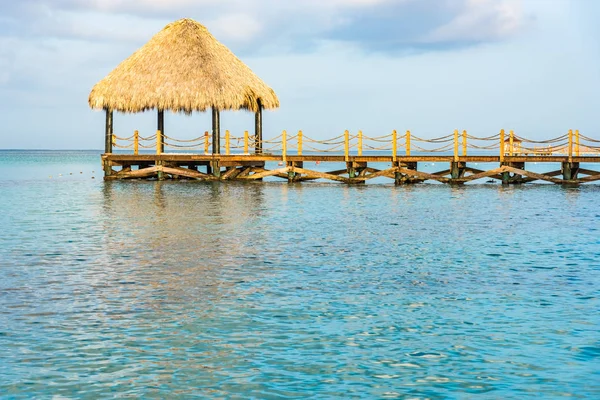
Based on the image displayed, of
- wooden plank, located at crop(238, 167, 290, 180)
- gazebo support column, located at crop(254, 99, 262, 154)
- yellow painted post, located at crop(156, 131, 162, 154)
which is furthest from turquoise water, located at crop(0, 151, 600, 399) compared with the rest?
gazebo support column, located at crop(254, 99, 262, 154)

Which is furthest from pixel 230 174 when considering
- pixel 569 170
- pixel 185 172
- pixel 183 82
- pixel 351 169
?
pixel 569 170

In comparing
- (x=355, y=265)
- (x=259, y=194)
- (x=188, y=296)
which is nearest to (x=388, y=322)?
(x=188, y=296)

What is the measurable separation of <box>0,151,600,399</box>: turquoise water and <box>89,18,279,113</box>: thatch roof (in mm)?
14693

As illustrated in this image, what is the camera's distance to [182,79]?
33.1m

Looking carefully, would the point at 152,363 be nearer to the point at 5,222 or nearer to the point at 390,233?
the point at 390,233

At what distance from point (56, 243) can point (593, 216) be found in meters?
12.6

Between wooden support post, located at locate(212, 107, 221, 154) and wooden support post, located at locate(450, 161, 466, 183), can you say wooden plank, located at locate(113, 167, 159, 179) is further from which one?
wooden support post, located at locate(450, 161, 466, 183)

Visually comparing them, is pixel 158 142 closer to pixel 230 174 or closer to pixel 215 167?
pixel 215 167

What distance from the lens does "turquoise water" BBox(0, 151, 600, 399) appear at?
6555 mm

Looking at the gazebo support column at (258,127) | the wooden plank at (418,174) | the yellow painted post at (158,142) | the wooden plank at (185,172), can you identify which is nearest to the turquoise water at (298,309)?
the wooden plank at (418,174)

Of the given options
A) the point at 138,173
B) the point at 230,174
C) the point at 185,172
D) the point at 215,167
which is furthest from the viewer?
the point at 138,173

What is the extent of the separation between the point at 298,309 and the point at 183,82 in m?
25.1

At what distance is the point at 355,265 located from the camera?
12.1 m

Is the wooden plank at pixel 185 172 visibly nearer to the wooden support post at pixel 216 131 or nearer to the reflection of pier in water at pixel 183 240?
the wooden support post at pixel 216 131
